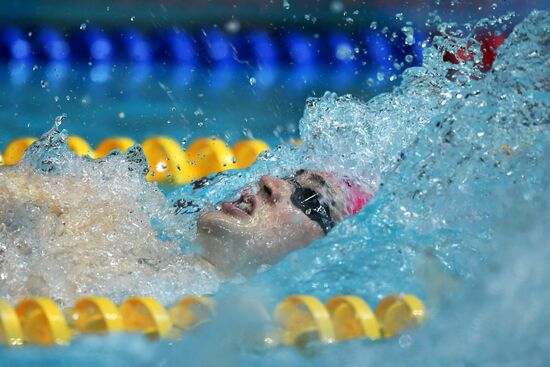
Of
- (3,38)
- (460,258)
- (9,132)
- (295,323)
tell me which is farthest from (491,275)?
(3,38)

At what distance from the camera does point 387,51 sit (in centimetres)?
625

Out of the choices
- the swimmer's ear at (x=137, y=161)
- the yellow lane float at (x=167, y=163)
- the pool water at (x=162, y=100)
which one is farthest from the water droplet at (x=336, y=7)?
the swimmer's ear at (x=137, y=161)

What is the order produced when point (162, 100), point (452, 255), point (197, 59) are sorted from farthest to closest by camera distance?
1. point (197, 59)
2. point (162, 100)
3. point (452, 255)

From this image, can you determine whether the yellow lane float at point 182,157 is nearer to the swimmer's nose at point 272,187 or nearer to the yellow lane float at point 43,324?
the swimmer's nose at point 272,187

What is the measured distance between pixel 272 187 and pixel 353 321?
0.60m

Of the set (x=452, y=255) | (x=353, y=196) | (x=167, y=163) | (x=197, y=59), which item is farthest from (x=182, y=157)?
(x=197, y=59)

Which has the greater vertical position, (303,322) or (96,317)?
(96,317)

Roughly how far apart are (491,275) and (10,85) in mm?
4463

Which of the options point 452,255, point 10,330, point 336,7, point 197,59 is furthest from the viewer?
point 336,7

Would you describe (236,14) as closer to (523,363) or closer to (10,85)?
(10,85)

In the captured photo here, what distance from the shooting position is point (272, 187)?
224cm

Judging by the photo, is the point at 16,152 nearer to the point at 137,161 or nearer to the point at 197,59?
the point at 137,161

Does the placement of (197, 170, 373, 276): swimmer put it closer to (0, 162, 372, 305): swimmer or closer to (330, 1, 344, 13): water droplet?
(0, 162, 372, 305): swimmer

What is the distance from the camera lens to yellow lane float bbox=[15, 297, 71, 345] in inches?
65.0
